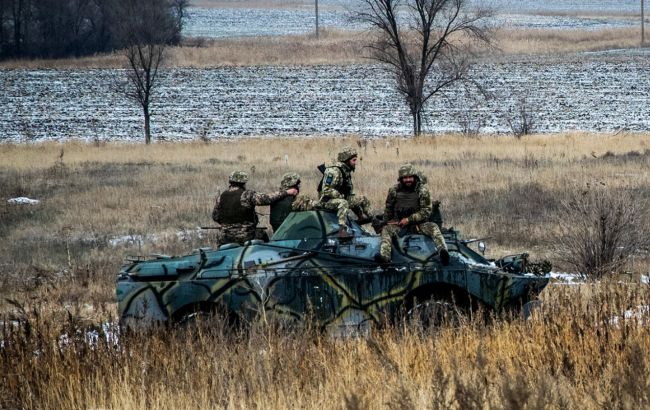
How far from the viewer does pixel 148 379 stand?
8.34 m

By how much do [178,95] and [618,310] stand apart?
47.4 m

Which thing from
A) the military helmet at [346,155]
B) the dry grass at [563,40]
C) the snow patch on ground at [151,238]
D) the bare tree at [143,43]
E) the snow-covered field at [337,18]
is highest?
the snow-covered field at [337,18]

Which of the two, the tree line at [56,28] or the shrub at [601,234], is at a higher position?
the tree line at [56,28]

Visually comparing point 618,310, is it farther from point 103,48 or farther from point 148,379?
point 103,48

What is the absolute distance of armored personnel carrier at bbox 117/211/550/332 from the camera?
10742mm

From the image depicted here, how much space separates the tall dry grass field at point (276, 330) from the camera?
7824 millimetres

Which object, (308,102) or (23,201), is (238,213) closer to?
(23,201)

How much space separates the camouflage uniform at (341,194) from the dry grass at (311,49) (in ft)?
170

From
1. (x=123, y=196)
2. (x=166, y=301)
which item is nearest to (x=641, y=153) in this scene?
(x=123, y=196)

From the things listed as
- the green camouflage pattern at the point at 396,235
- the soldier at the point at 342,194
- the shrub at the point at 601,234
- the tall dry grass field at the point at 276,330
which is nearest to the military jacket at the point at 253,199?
the soldier at the point at 342,194

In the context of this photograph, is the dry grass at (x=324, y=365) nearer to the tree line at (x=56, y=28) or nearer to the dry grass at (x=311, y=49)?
the dry grass at (x=311, y=49)

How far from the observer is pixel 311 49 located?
72.1 metres

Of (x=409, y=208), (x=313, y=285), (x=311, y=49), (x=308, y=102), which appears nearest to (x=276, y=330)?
(x=313, y=285)

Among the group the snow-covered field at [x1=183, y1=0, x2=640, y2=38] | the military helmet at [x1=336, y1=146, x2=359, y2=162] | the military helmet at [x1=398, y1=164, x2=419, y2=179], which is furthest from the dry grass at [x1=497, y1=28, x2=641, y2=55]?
the military helmet at [x1=398, y1=164, x2=419, y2=179]
